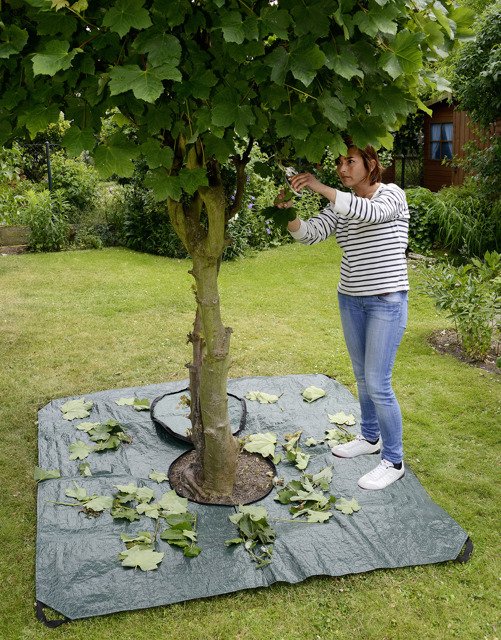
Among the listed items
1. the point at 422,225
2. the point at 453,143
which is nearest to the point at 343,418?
the point at 422,225

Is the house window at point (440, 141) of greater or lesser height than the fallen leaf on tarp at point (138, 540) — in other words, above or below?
above

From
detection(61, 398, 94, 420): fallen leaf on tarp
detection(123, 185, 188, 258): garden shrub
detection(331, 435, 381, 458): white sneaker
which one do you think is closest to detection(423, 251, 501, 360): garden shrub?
detection(331, 435, 381, 458): white sneaker

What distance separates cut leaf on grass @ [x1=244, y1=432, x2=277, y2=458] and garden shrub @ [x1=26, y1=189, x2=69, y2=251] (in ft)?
22.7

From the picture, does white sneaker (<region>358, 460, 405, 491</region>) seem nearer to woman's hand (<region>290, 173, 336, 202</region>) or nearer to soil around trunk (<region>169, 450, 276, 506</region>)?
soil around trunk (<region>169, 450, 276, 506</region>)

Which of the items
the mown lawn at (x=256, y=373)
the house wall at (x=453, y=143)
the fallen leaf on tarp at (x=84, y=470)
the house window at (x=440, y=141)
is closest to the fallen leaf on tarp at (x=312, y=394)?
the mown lawn at (x=256, y=373)

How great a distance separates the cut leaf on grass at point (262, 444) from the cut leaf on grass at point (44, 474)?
1.09 metres

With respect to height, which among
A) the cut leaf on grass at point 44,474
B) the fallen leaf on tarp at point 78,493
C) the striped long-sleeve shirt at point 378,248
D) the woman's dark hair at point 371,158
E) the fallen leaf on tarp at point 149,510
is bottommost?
the fallen leaf on tarp at point 149,510

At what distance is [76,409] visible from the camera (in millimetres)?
4406

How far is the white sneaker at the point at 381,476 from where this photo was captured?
3.43 meters

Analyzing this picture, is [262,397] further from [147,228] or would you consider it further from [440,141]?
[440,141]

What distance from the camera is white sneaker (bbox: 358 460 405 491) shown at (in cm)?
343

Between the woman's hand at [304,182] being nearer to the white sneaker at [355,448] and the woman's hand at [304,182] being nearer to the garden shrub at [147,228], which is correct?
the white sneaker at [355,448]

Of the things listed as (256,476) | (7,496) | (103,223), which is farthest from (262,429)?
(103,223)

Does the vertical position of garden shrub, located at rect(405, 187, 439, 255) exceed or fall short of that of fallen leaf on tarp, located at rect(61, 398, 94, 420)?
it exceeds it
